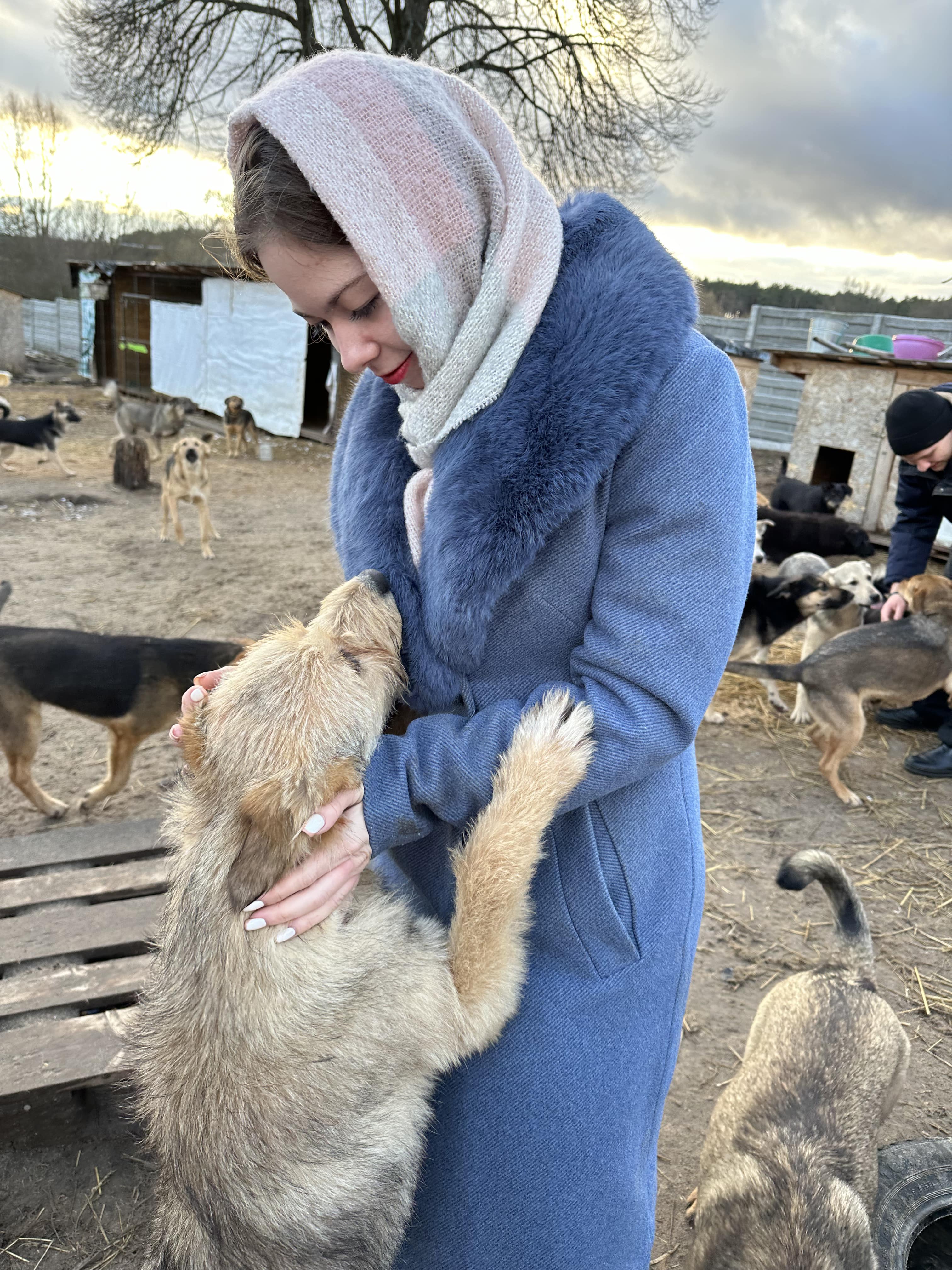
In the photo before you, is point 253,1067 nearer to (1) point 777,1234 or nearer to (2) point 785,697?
(1) point 777,1234

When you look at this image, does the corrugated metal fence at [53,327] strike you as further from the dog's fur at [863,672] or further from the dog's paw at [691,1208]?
the dog's paw at [691,1208]

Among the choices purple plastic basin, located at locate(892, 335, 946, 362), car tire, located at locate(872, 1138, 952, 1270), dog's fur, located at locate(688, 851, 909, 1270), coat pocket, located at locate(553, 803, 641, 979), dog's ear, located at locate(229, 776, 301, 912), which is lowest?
car tire, located at locate(872, 1138, 952, 1270)

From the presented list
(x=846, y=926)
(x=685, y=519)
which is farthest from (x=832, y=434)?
(x=685, y=519)

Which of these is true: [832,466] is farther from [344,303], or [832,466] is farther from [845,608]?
[344,303]

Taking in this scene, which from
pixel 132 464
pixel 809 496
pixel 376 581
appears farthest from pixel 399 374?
pixel 132 464

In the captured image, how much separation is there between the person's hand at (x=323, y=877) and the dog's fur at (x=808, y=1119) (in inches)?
66.6

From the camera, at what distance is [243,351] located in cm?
2014

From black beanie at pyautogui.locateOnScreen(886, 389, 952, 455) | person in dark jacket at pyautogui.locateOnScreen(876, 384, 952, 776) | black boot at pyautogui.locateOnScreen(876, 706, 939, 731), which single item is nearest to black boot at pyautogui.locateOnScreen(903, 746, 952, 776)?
person in dark jacket at pyautogui.locateOnScreen(876, 384, 952, 776)

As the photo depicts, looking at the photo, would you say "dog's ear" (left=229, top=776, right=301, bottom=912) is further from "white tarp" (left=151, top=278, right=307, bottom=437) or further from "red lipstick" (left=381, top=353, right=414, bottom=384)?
"white tarp" (left=151, top=278, right=307, bottom=437)

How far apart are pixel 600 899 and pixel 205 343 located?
2299 centimetres

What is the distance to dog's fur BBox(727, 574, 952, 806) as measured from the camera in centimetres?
607

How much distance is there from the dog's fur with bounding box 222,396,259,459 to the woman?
17323mm

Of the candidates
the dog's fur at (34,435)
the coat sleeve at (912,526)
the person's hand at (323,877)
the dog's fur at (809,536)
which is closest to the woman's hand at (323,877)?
the person's hand at (323,877)

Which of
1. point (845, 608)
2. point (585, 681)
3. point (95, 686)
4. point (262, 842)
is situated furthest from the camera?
point (845, 608)
